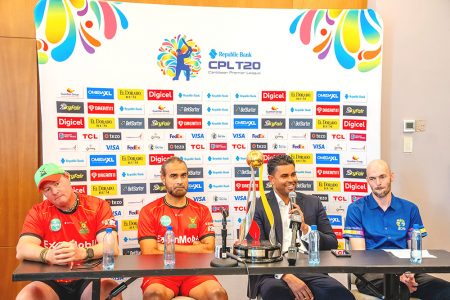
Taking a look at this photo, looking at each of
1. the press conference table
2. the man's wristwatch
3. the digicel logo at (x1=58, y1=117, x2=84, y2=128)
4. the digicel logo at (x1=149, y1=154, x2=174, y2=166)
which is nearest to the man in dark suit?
the press conference table

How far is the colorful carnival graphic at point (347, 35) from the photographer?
3.98 meters

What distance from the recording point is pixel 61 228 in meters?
2.96

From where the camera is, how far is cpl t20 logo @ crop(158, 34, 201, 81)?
12.6ft

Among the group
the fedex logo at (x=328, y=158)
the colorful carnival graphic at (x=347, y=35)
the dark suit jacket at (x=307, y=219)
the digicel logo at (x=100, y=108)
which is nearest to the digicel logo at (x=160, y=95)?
the digicel logo at (x=100, y=108)

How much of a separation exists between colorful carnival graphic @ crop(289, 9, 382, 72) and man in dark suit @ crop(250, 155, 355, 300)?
1215 mm

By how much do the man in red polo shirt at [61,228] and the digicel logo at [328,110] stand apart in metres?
1.98

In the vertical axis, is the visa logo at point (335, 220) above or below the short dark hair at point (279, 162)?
below

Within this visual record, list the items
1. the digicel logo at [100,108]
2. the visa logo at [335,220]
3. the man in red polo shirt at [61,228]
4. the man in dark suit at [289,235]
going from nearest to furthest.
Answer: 1. the man in red polo shirt at [61,228]
2. the man in dark suit at [289,235]
3. the digicel logo at [100,108]
4. the visa logo at [335,220]

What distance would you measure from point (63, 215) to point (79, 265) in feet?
2.10

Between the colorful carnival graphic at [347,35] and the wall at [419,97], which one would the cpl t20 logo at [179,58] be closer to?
the colorful carnival graphic at [347,35]

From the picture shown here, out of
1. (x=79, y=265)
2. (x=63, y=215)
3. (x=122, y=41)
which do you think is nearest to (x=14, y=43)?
(x=122, y=41)

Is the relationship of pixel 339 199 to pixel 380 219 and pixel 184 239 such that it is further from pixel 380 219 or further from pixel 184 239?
pixel 184 239

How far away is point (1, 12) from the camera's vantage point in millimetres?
3744

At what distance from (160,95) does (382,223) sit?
1983mm
